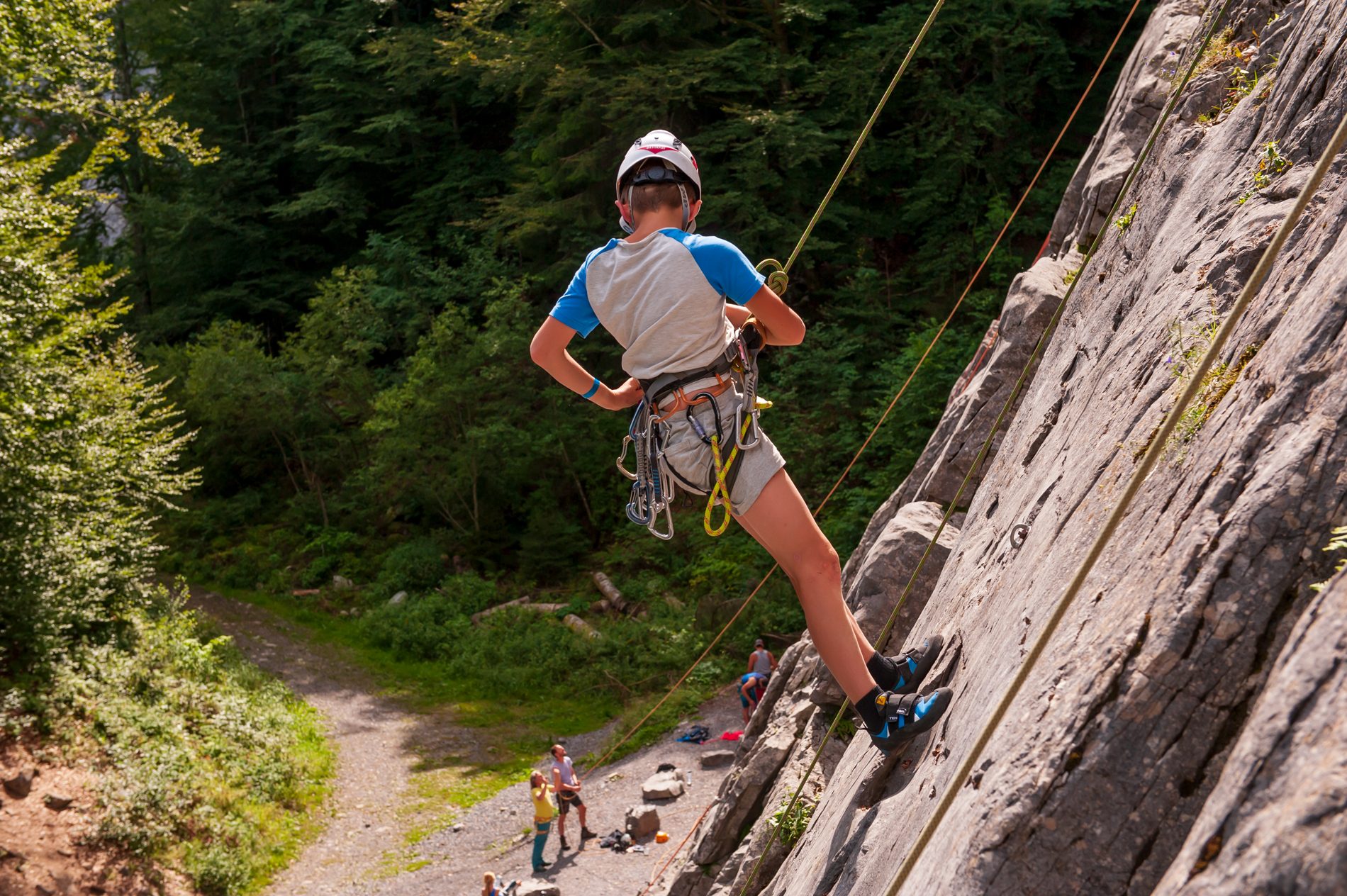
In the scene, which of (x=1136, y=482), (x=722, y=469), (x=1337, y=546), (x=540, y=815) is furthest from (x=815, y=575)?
(x=540, y=815)

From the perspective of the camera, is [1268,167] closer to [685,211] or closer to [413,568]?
[685,211]

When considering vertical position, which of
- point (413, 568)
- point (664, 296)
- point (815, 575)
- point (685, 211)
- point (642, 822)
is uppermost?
point (685, 211)

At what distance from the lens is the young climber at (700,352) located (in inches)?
132

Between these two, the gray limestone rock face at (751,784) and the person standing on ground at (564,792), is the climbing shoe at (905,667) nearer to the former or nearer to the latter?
the gray limestone rock face at (751,784)

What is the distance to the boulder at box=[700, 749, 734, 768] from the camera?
12555mm

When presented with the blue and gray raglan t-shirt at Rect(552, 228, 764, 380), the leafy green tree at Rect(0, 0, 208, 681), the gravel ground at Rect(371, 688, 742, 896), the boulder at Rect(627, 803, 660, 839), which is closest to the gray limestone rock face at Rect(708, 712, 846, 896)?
the blue and gray raglan t-shirt at Rect(552, 228, 764, 380)

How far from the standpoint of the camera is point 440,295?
2323 cm

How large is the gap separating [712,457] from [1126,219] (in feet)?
8.20

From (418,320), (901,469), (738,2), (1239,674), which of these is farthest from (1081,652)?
(418,320)

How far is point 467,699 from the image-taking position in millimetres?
16828

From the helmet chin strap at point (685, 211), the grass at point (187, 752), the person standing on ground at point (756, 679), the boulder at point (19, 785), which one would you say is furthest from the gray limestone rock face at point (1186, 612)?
the boulder at point (19, 785)

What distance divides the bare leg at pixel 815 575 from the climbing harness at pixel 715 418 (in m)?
0.15

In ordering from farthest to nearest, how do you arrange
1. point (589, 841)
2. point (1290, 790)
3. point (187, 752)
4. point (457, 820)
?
point (187, 752) → point (457, 820) → point (589, 841) → point (1290, 790)

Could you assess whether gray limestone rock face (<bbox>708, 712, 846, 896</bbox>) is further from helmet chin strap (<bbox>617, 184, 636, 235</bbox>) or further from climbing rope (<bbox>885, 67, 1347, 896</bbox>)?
helmet chin strap (<bbox>617, 184, 636, 235</bbox>)
